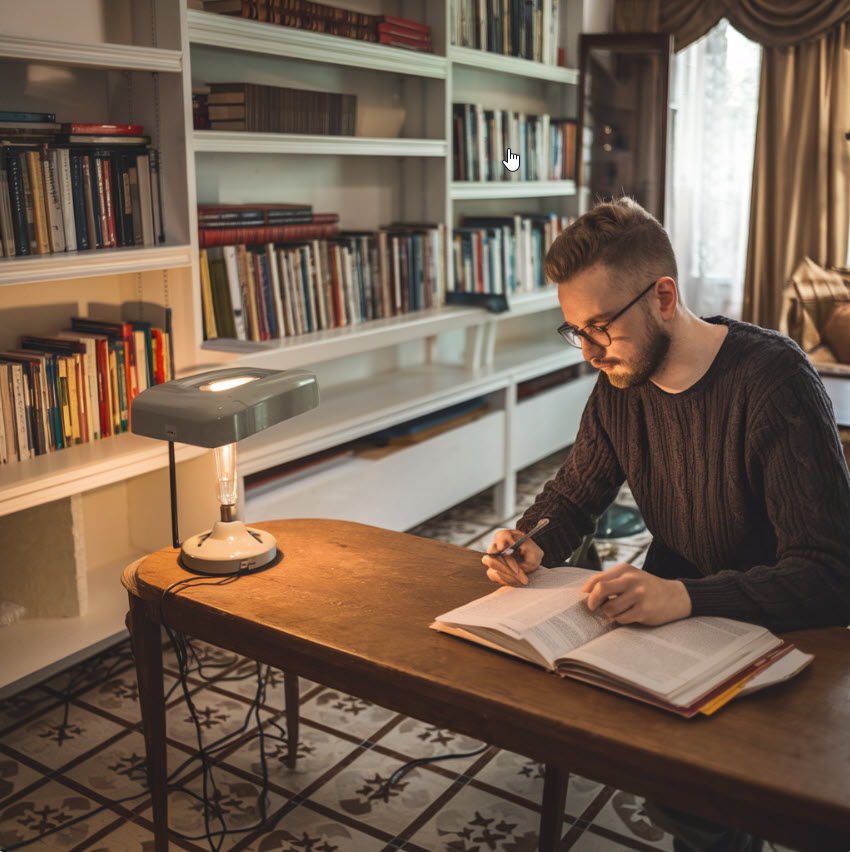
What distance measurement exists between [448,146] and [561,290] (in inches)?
84.5

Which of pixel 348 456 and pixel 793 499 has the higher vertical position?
pixel 793 499

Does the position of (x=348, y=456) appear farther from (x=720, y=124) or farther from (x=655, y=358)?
(x=720, y=124)

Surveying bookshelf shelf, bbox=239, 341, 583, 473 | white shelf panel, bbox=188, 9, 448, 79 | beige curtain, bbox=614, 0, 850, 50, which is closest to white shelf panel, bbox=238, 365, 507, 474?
bookshelf shelf, bbox=239, 341, 583, 473

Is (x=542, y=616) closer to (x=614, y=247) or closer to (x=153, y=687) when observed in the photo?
(x=614, y=247)

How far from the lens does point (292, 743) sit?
2.09 m

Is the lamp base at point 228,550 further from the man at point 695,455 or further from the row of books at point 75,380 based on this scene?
the row of books at point 75,380

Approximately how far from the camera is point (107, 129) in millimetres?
2336

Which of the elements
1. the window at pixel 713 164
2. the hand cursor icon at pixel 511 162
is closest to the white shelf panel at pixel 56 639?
the hand cursor icon at pixel 511 162

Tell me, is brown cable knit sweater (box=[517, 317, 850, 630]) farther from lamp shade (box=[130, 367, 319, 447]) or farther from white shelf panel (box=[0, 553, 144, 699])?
white shelf panel (box=[0, 553, 144, 699])

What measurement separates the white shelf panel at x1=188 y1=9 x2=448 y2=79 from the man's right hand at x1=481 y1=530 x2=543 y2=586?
1624mm

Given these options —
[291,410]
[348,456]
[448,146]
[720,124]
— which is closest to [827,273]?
[720,124]

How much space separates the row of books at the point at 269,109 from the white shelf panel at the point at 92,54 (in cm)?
33

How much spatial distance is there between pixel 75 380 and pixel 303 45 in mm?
1181

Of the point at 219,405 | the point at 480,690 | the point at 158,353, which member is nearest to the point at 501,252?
the point at 158,353
